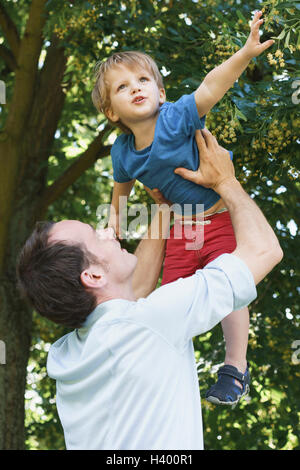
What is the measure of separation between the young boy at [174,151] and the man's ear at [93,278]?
56 cm

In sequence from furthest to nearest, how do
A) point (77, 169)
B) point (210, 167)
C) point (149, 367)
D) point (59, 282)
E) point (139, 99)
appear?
1. point (77, 169)
2. point (139, 99)
3. point (210, 167)
4. point (59, 282)
5. point (149, 367)

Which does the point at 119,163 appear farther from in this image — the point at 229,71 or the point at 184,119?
the point at 229,71

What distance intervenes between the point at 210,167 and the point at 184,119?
194 mm

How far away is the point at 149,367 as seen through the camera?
1965 mm

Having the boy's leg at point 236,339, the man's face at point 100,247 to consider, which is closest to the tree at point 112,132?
the boy's leg at point 236,339

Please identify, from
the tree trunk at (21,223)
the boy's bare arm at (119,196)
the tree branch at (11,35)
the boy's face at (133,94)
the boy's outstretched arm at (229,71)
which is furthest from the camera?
the tree branch at (11,35)

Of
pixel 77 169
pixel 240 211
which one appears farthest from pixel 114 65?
pixel 77 169

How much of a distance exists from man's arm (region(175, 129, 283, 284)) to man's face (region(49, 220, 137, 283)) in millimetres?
344

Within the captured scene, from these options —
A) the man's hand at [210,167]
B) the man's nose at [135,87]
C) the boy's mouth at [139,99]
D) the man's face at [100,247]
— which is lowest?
the man's face at [100,247]

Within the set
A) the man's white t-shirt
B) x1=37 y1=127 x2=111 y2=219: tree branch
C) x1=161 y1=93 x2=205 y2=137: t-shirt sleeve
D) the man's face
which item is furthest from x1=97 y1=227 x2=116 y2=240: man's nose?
x1=37 y1=127 x2=111 y2=219: tree branch

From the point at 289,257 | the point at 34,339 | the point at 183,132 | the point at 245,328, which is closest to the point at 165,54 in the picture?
the point at 289,257

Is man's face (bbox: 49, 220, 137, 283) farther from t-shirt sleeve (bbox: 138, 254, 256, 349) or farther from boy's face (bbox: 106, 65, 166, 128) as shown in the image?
boy's face (bbox: 106, 65, 166, 128)

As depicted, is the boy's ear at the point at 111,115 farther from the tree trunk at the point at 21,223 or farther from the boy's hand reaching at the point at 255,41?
the tree trunk at the point at 21,223

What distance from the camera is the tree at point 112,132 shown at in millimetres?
3307
